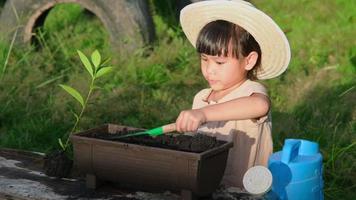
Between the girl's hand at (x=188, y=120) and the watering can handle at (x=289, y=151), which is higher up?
the girl's hand at (x=188, y=120)

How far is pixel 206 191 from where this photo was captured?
290cm

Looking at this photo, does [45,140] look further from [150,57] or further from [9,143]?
[150,57]

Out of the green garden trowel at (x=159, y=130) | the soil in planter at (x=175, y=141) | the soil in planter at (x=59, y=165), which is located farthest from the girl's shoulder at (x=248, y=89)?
the soil in planter at (x=59, y=165)

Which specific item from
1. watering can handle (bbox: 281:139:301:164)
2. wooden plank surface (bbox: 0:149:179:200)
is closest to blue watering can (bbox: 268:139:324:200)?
watering can handle (bbox: 281:139:301:164)

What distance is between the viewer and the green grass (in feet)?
16.3

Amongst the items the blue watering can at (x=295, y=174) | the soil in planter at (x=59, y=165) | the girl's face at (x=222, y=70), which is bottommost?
the soil in planter at (x=59, y=165)

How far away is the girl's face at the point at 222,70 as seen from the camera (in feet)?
10.6

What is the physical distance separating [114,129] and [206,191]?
61 centimetres

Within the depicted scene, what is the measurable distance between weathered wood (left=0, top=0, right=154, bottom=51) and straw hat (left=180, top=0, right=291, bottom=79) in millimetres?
2851

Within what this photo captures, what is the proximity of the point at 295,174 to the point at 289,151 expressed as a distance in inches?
3.6

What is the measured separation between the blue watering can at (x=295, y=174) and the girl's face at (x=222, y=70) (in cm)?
53

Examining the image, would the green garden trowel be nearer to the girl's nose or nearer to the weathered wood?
the girl's nose

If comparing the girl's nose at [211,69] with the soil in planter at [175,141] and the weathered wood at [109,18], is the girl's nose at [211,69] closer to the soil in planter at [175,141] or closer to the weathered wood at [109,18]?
the soil in planter at [175,141]

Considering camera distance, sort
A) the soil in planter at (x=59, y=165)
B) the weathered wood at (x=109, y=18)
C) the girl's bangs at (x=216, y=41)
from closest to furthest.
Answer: the girl's bangs at (x=216, y=41) < the soil in planter at (x=59, y=165) < the weathered wood at (x=109, y=18)
